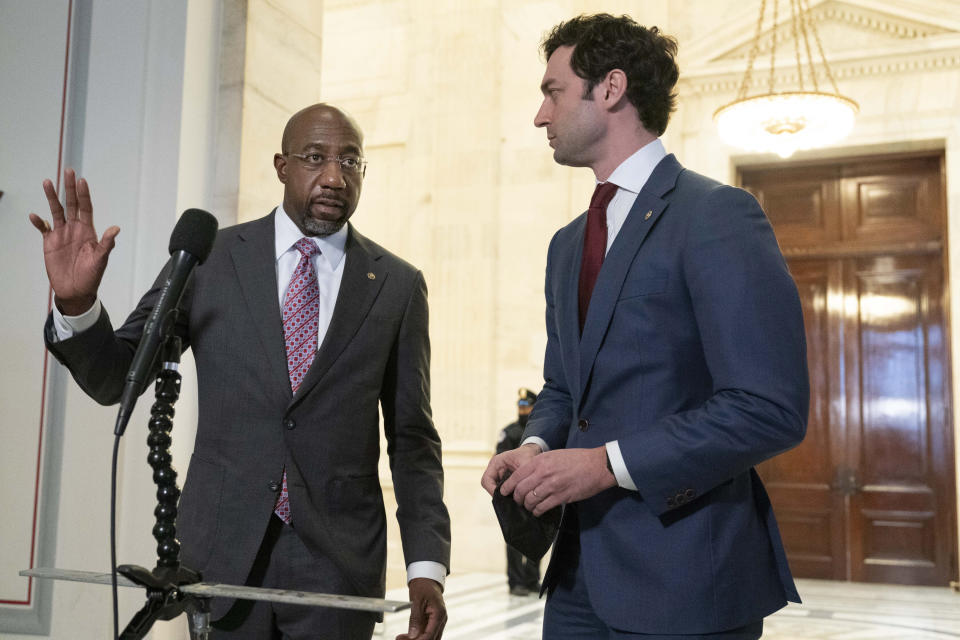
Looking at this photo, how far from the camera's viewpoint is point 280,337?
2.24 metres

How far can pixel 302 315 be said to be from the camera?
7.57ft

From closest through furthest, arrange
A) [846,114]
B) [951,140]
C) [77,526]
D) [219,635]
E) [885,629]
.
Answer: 1. [219,635]
2. [77,526]
3. [885,629]
4. [846,114]
5. [951,140]

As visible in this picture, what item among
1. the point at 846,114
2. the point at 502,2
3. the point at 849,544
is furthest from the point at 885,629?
the point at 502,2

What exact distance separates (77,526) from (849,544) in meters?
8.76

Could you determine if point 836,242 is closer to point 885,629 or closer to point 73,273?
point 885,629

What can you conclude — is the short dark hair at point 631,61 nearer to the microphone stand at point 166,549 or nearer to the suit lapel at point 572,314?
the suit lapel at point 572,314

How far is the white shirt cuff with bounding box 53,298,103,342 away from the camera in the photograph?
6.55ft

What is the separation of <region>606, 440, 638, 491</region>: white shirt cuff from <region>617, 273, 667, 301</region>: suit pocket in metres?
0.31

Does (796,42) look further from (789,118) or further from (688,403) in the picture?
(688,403)

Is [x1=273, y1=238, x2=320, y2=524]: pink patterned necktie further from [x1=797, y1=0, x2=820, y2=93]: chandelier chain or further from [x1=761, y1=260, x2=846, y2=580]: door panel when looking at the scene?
[x1=761, y1=260, x2=846, y2=580]: door panel

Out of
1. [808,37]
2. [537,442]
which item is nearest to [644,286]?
[537,442]

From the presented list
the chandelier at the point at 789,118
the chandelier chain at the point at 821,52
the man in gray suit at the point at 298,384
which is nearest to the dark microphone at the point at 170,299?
the man in gray suit at the point at 298,384

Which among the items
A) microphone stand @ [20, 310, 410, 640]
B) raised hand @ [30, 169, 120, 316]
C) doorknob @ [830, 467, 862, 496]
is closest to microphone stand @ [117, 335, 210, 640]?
microphone stand @ [20, 310, 410, 640]

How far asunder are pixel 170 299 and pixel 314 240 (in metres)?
0.90
